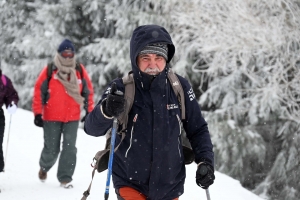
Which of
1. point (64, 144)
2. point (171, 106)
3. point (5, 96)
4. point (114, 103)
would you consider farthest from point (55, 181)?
point (114, 103)

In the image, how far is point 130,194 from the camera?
339 cm

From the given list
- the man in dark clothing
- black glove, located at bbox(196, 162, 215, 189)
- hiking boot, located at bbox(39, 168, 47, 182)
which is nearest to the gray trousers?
A: hiking boot, located at bbox(39, 168, 47, 182)

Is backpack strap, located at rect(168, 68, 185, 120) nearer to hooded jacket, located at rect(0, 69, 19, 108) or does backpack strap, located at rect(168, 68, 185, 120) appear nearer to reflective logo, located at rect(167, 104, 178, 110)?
reflective logo, located at rect(167, 104, 178, 110)

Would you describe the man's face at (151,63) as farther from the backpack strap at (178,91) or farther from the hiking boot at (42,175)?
the hiking boot at (42,175)

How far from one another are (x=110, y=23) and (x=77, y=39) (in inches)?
56.5

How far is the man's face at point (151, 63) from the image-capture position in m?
3.45

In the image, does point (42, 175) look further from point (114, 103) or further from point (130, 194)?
point (114, 103)

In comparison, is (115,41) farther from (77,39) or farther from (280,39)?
(280,39)

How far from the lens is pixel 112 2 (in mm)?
16297

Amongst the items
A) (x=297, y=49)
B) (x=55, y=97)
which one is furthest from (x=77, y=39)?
(x=55, y=97)

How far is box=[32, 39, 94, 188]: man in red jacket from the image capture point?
7.20 m

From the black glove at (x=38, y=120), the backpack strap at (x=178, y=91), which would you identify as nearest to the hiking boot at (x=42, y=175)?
the black glove at (x=38, y=120)

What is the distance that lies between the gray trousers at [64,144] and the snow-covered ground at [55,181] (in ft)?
0.92

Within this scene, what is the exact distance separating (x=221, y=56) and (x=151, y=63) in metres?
8.77
